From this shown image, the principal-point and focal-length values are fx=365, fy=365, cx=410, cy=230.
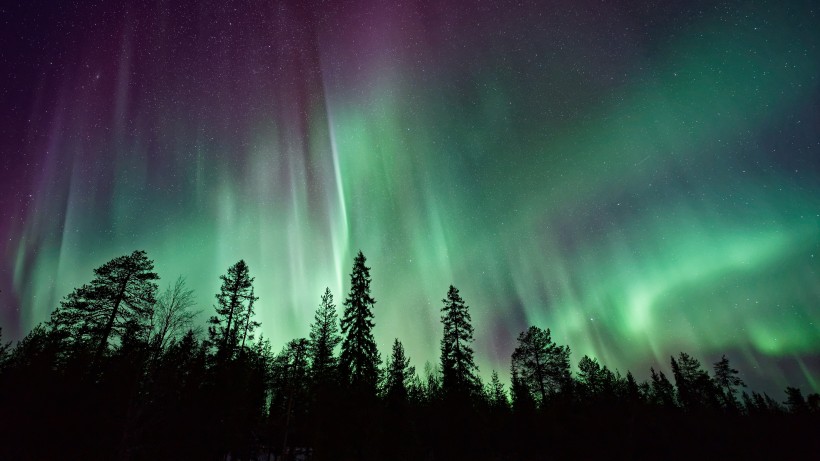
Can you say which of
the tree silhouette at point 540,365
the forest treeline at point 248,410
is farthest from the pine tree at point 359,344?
the tree silhouette at point 540,365

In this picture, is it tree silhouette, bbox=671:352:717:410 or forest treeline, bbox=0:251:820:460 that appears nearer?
forest treeline, bbox=0:251:820:460

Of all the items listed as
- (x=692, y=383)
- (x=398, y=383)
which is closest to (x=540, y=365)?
(x=398, y=383)

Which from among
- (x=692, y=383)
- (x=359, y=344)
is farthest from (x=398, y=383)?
(x=692, y=383)

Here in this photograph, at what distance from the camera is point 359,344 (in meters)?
34.9

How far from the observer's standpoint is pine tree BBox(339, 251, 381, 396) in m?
32.8

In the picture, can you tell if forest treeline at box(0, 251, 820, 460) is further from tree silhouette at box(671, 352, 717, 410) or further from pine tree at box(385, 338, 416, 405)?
tree silhouette at box(671, 352, 717, 410)

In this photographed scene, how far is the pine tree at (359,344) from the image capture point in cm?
3278

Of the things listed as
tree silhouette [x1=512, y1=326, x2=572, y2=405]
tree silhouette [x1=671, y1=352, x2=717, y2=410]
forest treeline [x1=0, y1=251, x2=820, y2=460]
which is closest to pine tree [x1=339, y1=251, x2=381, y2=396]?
forest treeline [x1=0, y1=251, x2=820, y2=460]

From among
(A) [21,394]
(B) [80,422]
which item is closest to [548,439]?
(B) [80,422]

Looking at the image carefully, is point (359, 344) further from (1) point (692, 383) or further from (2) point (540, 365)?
(1) point (692, 383)

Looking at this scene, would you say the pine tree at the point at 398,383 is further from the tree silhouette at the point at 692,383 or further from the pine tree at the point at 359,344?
the tree silhouette at the point at 692,383

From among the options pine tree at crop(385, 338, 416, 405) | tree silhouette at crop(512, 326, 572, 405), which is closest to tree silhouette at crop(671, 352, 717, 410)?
tree silhouette at crop(512, 326, 572, 405)

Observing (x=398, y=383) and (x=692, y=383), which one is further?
(x=692, y=383)

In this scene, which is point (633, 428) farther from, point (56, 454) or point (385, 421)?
point (56, 454)
